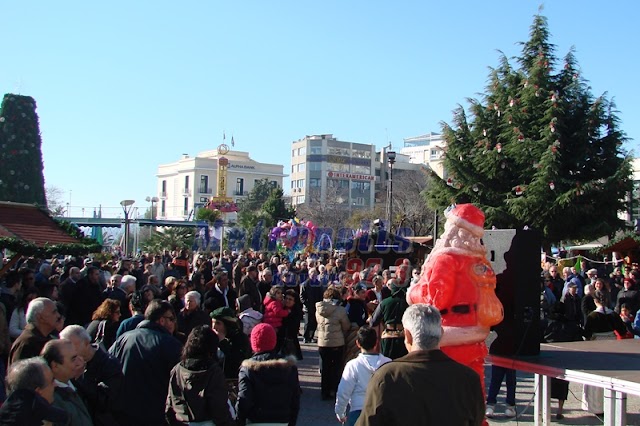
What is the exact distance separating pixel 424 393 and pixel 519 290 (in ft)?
14.1

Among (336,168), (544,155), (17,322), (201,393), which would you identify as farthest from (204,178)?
(201,393)

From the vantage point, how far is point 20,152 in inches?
777

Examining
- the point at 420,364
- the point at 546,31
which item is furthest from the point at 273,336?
the point at 546,31

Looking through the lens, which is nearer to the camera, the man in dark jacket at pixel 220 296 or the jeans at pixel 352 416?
the jeans at pixel 352 416

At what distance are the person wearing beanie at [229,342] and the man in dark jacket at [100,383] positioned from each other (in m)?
1.59

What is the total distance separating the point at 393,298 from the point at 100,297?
172 inches

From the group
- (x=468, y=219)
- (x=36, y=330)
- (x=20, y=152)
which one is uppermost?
(x=20, y=152)

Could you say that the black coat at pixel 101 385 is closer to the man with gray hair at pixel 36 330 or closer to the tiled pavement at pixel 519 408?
the man with gray hair at pixel 36 330

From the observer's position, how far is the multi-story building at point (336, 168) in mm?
102625

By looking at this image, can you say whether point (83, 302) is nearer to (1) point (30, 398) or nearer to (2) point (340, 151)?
(1) point (30, 398)

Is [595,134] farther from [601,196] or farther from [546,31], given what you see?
[546,31]

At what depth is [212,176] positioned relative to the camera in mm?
105625

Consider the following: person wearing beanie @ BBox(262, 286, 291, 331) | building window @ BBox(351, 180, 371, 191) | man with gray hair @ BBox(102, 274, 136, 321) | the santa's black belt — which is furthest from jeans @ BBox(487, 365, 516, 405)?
building window @ BBox(351, 180, 371, 191)

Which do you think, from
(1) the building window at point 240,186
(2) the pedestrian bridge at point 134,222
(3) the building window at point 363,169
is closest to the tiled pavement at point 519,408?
(2) the pedestrian bridge at point 134,222
